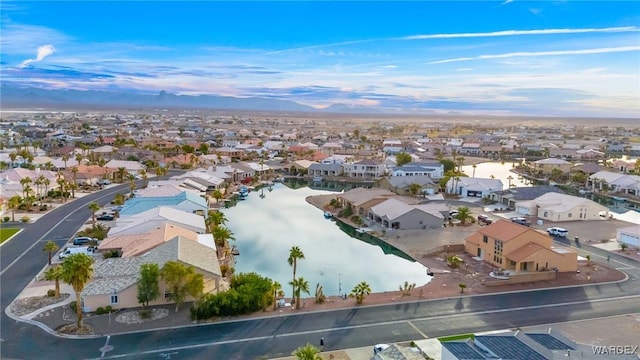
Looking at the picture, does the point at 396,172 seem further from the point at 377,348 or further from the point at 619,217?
the point at 377,348

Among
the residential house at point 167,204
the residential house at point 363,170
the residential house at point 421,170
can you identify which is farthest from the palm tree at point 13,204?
the residential house at point 421,170

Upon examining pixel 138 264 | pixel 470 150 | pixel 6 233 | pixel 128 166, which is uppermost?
pixel 470 150

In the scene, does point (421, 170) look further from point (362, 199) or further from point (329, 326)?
point (329, 326)

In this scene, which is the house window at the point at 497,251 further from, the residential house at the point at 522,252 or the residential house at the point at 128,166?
the residential house at the point at 128,166

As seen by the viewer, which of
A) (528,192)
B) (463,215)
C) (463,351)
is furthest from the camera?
(528,192)

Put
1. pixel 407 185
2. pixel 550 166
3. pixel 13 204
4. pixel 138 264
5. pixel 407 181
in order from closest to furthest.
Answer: pixel 138 264 < pixel 13 204 < pixel 407 185 < pixel 407 181 < pixel 550 166

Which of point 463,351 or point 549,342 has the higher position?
point 549,342

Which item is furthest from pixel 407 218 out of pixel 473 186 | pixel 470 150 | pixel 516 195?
pixel 470 150
